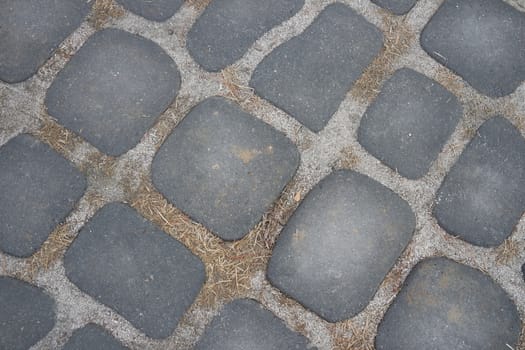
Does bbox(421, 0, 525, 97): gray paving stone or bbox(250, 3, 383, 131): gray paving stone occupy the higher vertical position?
bbox(421, 0, 525, 97): gray paving stone

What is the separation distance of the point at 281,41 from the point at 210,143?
33 centimetres

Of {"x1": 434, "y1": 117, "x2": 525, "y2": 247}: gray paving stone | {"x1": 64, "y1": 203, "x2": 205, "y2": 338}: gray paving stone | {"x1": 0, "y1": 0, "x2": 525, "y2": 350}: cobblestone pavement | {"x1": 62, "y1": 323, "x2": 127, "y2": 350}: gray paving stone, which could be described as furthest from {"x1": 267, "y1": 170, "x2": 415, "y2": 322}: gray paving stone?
{"x1": 62, "y1": 323, "x2": 127, "y2": 350}: gray paving stone

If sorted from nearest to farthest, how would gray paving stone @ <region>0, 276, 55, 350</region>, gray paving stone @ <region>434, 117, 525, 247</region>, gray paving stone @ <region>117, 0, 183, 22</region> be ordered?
gray paving stone @ <region>0, 276, 55, 350</region>
gray paving stone @ <region>434, 117, 525, 247</region>
gray paving stone @ <region>117, 0, 183, 22</region>

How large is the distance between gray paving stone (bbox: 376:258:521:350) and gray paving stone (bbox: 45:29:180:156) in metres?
0.76

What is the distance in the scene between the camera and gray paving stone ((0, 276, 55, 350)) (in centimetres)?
144

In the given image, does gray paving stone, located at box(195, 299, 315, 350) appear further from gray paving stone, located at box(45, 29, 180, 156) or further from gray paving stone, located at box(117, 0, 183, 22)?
gray paving stone, located at box(117, 0, 183, 22)

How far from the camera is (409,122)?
1.60 m

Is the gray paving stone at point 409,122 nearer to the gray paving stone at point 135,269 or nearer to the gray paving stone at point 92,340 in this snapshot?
the gray paving stone at point 135,269

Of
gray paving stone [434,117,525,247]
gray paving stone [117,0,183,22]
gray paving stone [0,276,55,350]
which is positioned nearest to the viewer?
gray paving stone [0,276,55,350]

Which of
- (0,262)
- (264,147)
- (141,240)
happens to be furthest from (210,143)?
(0,262)

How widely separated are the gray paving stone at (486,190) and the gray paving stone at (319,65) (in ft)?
1.15

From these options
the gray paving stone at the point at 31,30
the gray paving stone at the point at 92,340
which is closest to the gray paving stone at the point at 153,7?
the gray paving stone at the point at 31,30

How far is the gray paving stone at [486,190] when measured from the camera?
→ 1.56 meters

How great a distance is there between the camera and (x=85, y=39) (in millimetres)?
1629
